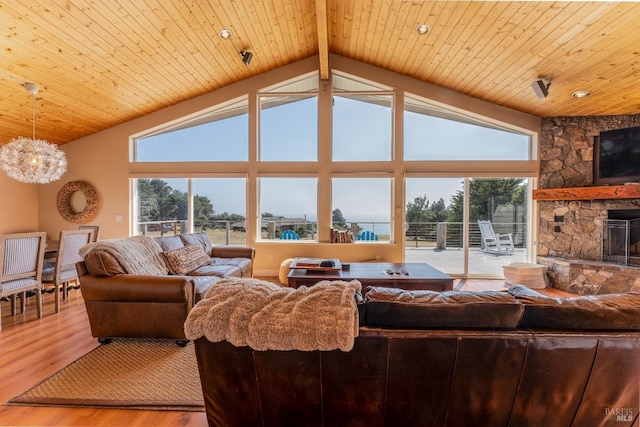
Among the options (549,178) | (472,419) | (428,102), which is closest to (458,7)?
(428,102)

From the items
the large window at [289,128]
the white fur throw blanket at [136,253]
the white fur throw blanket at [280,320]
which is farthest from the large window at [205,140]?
the white fur throw blanket at [280,320]

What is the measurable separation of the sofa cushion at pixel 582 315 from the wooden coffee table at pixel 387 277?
1819 mm

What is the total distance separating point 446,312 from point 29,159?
4.56m

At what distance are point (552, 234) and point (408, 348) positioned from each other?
5.01m

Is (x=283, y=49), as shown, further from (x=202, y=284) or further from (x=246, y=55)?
(x=202, y=284)

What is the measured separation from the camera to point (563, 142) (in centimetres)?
502

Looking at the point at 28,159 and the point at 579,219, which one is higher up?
the point at 28,159

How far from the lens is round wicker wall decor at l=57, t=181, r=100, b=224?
5.52m

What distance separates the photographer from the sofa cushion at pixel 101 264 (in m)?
2.65

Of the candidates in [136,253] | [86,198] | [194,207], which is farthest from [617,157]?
[86,198]

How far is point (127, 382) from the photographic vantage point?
85.2 inches

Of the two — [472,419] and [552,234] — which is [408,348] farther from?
[552,234]

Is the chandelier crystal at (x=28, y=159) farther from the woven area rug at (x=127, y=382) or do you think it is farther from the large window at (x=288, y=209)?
the large window at (x=288, y=209)

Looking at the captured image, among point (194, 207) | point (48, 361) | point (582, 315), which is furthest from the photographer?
point (194, 207)
